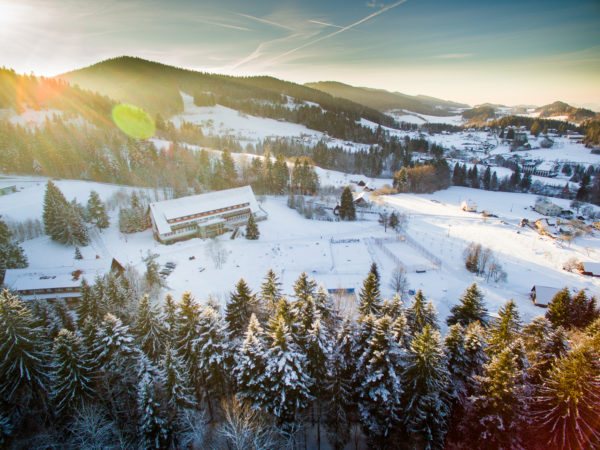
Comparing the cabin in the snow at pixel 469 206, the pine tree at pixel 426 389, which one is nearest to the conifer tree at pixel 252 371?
the pine tree at pixel 426 389

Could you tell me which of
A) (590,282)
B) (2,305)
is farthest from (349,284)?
(590,282)

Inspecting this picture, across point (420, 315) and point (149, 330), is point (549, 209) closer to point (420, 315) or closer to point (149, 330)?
point (420, 315)

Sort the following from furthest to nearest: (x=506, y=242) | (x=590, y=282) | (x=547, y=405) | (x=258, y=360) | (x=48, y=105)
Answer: (x=48, y=105)
(x=506, y=242)
(x=590, y=282)
(x=258, y=360)
(x=547, y=405)

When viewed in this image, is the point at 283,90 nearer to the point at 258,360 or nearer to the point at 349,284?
the point at 349,284

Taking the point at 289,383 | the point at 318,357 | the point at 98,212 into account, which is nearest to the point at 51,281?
the point at 98,212

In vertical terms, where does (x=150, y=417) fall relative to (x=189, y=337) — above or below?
below

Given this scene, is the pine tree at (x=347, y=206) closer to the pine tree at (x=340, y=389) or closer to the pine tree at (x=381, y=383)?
the pine tree at (x=340, y=389)
